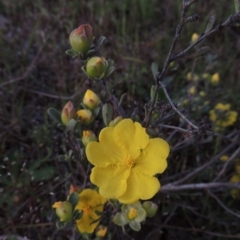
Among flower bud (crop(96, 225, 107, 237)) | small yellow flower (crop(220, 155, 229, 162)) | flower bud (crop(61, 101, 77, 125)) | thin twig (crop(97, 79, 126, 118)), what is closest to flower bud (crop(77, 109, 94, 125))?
flower bud (crop(61, 101, 77, 125))

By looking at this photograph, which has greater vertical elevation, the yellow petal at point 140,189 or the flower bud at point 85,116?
the flower bud at point 85,116

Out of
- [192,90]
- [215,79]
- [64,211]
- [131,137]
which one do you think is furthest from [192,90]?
[64,211]

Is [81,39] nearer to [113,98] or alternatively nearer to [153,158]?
[113,98]

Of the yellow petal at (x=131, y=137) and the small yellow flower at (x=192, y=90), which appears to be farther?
the small yellow flower at (x=192, y=90)

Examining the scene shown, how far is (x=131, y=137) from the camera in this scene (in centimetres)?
123

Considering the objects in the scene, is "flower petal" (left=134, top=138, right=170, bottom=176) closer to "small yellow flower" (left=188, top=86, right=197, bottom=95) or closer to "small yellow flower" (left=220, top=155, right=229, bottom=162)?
"small yellow flower" (left=220, top=155, right=229, bottom=162)

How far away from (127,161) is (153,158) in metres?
0.08

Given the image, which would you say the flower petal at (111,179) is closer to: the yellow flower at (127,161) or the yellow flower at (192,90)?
the yellow flower at (127,161)

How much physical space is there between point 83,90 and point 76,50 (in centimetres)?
101

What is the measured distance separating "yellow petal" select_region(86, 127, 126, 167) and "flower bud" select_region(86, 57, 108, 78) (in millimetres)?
161

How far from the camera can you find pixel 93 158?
1210 millimetres

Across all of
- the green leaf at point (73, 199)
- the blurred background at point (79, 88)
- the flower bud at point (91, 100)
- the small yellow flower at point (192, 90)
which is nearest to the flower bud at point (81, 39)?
the flower bud at point (91, 100)

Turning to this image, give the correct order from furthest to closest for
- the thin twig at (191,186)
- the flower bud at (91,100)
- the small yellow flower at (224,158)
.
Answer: the small yellow flower at (224,158), the thin twig at (191,186), the flower bud at (91,100)

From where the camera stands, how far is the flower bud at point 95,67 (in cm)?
118
